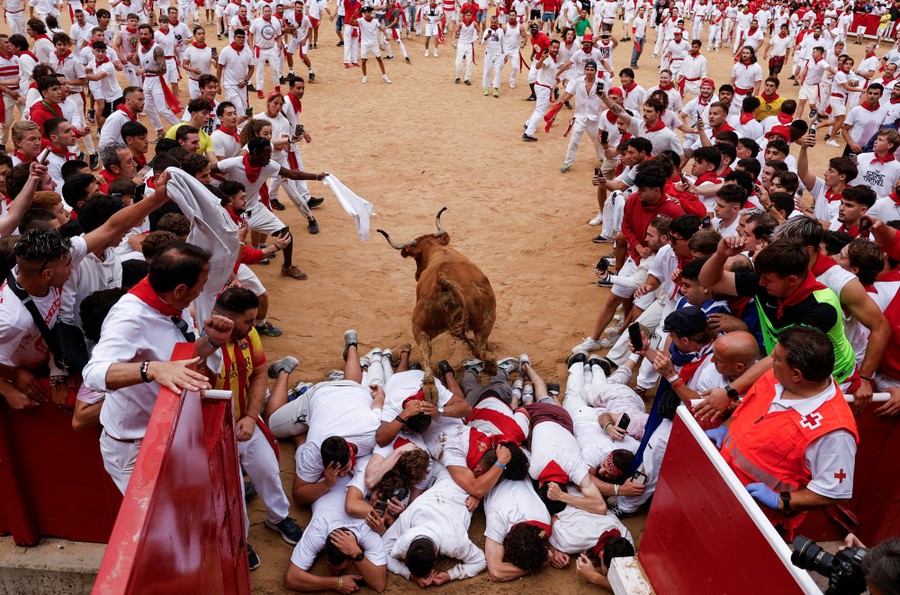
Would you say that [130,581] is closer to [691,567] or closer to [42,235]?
[42,235]

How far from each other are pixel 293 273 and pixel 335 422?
12.4 feet

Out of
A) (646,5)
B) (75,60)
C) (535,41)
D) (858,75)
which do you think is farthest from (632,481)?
(646,5)

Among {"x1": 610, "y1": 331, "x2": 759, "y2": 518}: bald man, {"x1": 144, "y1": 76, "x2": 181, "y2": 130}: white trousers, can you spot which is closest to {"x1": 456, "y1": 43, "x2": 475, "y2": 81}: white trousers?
{"x1": 144, "y1": 76, "x2": 181, "y2": 130}: white trousers

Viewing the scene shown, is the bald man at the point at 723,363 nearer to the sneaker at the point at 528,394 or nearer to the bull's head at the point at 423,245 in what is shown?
the sneaker at the point at 528,394

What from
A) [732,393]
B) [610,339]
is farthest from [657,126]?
[732,393]

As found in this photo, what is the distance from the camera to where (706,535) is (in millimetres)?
3760

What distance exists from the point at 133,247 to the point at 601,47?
14.9 meters

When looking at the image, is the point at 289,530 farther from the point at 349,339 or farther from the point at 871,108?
the point at 871,108

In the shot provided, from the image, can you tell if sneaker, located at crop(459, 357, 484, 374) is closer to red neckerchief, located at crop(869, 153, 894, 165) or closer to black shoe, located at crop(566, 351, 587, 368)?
black shoe, located at crop(566, 351, 587, 368)

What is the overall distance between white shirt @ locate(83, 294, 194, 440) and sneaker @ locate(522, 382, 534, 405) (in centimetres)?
360

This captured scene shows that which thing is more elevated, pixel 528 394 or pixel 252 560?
pixel 528 394

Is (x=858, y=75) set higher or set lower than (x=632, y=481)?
higher

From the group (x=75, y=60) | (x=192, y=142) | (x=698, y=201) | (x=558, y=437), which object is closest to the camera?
(x=558, y=437)

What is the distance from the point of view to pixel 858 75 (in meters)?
17.0
